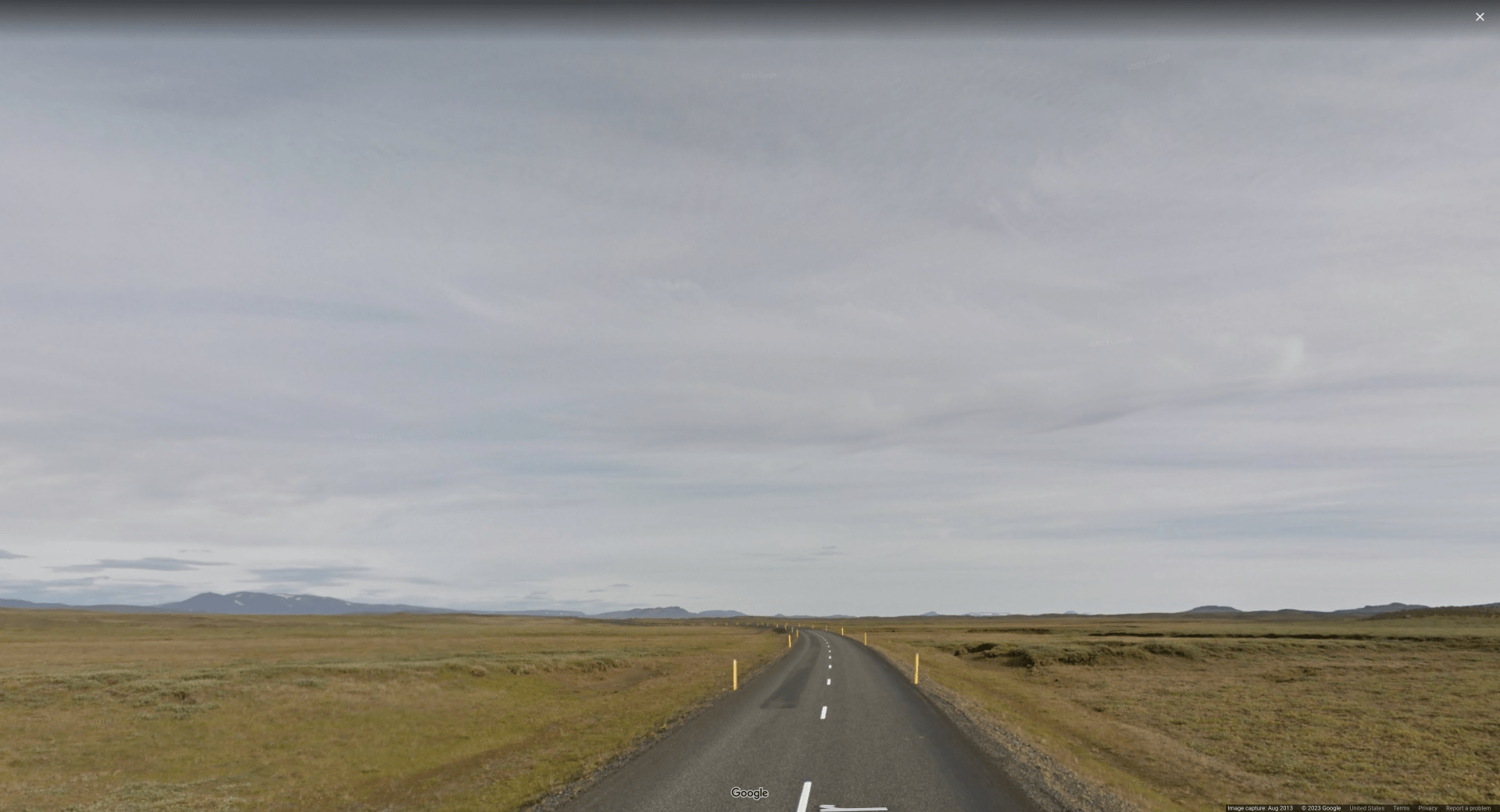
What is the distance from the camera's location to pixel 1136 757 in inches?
908

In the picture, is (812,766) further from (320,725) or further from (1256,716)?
(1256,716)

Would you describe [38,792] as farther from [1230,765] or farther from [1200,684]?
[1200,684]

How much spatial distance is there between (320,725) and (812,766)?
76.5 ft

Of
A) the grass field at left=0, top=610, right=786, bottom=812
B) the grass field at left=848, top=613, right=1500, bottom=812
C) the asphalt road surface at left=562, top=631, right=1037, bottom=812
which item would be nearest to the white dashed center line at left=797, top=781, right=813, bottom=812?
the asphalt road surface at left=562, top=631, right=1037, bottom=812

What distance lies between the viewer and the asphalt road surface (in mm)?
12820

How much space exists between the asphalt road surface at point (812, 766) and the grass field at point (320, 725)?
87.1 inches

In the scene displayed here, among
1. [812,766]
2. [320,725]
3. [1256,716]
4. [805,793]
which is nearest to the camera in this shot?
[805,793]

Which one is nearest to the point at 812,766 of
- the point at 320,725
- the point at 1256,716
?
the point at 320,725

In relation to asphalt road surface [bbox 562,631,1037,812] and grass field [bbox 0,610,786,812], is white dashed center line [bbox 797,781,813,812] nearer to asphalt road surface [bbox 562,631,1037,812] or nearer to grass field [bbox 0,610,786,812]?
asphalt road surface [bbox 562,631,1037,812]

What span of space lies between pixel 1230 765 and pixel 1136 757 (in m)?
2.68

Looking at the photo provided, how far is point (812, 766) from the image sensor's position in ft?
51.2

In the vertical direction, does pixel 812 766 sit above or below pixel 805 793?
below

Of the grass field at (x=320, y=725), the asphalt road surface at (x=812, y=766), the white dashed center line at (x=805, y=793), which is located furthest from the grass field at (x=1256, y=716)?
the grass field at (x=320, y=725)

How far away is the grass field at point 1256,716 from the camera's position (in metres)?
19.9
